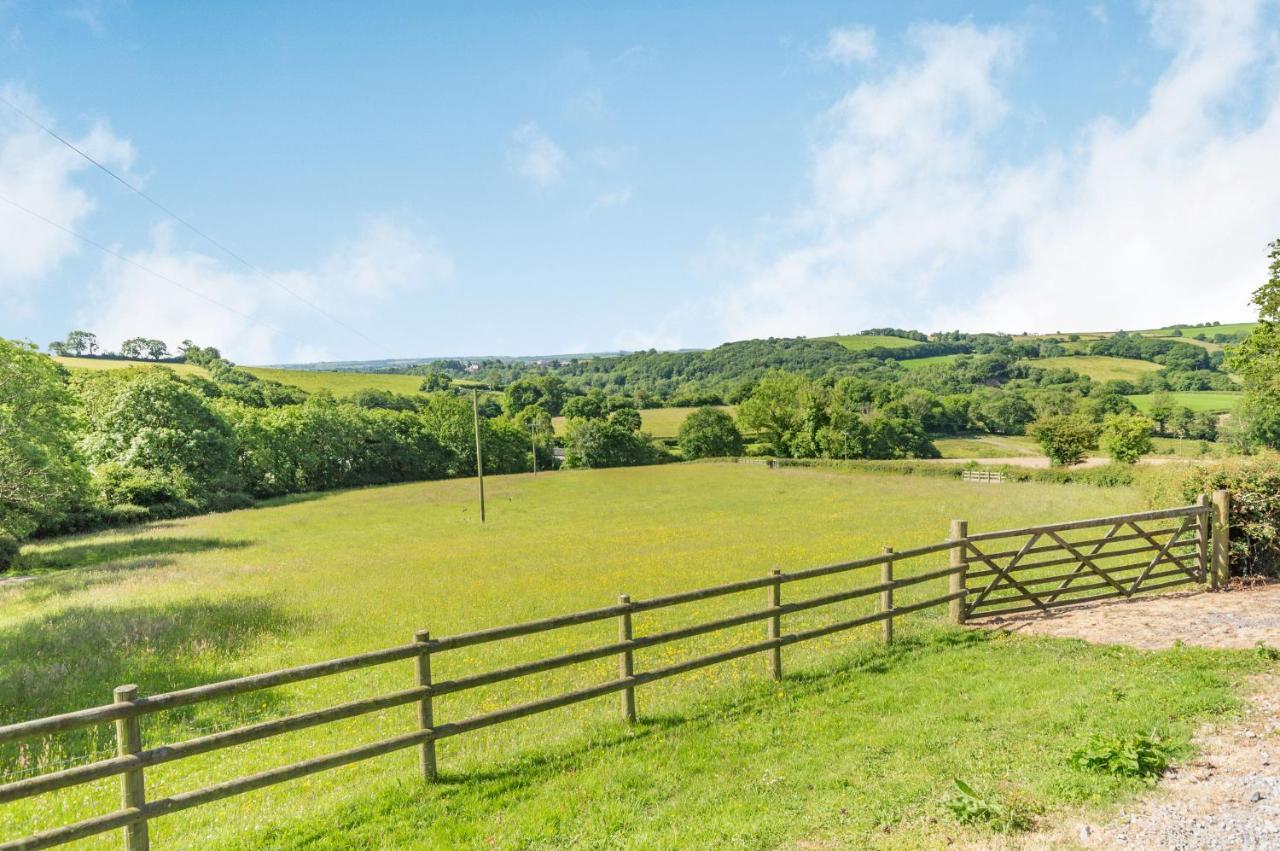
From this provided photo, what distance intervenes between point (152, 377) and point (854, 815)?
62359mm

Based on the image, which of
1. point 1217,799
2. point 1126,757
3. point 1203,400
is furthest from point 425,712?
point 1203,400

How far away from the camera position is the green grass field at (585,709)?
6199 millimetres

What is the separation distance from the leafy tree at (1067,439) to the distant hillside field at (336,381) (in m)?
106

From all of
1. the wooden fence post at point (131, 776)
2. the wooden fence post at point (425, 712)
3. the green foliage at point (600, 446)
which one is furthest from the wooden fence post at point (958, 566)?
the green foliage at point (600, 446)

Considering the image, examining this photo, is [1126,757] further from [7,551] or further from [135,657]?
[7,551]

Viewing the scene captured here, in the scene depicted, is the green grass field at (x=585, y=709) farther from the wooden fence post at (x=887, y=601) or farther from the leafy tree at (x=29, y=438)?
the leafy tree at (x=29, y=438)

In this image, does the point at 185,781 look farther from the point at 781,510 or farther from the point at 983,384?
the point at 983,384

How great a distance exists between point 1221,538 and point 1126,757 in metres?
11.3

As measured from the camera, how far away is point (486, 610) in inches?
733

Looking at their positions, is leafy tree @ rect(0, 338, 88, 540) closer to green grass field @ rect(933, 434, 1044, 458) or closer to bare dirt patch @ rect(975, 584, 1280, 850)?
bare dirt patch @ rect(975, 584, 1280, 850)

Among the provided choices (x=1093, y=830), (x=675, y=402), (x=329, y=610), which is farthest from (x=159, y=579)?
(x=675, y=402)

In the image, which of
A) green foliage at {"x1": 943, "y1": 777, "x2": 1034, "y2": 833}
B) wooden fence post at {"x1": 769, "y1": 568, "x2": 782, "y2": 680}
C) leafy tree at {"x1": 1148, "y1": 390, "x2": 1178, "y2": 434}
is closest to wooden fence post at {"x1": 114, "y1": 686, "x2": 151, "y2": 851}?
green foliage at {"x1": 943, "y1": 777, "x2": 1034, "y2": 833}

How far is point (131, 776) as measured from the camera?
5.48m

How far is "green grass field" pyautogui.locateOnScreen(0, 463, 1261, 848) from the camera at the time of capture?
6.20 m
